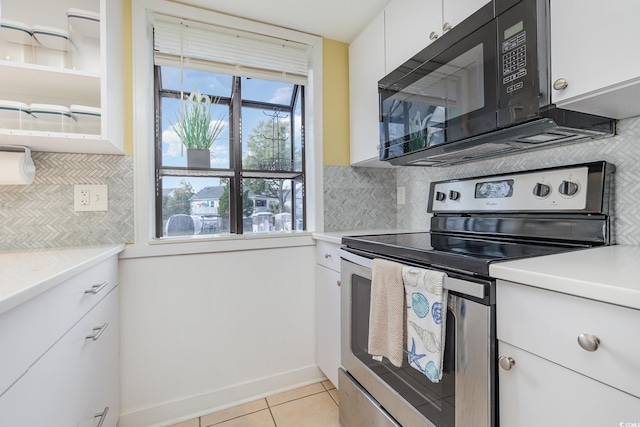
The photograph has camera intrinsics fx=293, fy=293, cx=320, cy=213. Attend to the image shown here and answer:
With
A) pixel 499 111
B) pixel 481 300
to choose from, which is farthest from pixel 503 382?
pixel 499 111

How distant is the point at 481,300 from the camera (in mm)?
761

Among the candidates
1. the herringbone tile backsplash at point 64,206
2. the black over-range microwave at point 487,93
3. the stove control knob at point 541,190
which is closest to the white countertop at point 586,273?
the stove control knob at point 541,190

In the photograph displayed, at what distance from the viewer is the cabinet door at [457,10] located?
1.06m

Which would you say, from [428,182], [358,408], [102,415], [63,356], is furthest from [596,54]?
[102,415]

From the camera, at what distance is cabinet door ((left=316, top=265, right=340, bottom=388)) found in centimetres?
163

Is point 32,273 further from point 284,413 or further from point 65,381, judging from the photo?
point 284,413

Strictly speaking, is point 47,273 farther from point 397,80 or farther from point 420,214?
point 420,214

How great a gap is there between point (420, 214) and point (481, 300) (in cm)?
117

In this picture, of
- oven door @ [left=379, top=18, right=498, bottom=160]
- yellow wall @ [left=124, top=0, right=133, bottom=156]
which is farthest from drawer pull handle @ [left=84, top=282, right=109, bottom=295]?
oven door @ [left=379, top=18, right=498, bottom=160]

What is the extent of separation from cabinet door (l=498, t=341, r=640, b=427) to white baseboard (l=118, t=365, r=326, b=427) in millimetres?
1372

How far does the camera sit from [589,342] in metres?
0.56

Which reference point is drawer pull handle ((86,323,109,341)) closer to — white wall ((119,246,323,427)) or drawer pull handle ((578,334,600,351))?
white wall ((119,246,323,427))

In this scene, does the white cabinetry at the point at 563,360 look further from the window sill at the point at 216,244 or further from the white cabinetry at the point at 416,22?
the window sill at the point at 216,244

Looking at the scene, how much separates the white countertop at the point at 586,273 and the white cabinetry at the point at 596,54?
443 mm
